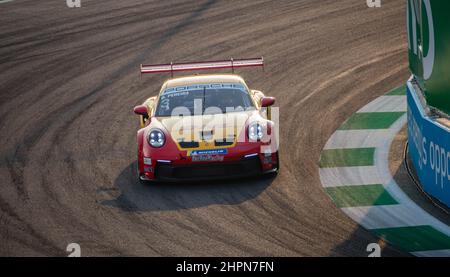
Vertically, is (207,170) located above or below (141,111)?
below

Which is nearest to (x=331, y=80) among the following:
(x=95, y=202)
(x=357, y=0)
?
(x=357, y=0)

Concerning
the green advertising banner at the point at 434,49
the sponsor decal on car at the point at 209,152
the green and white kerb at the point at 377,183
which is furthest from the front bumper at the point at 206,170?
the green advertising banner at the point at 434,49

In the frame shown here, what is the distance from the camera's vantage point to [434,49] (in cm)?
1148

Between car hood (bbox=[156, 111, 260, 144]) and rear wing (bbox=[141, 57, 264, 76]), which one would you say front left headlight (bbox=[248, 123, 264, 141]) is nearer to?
car hood (bbox=[156, 111, 260, 144])

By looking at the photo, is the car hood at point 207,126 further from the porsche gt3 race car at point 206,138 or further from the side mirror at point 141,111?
the side mirror at point 141,111

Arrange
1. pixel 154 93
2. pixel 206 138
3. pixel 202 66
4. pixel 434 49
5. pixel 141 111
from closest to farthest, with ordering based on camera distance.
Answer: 1. pixel 434 49
2. pixel 206 138
3. pixel 141 111
4. pixel 202 66
5. pixel 154 93

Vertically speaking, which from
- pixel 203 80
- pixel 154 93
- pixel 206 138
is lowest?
pixel 154 93

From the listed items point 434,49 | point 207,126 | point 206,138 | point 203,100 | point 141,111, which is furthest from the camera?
point 203,100

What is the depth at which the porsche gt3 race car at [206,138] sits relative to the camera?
12344 mm

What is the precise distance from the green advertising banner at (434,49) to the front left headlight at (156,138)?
3.29m

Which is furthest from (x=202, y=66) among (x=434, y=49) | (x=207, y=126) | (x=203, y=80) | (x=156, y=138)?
(x=434, y=49)

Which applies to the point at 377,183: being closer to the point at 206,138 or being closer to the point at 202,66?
the point at 206,138

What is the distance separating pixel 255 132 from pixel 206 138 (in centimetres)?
64

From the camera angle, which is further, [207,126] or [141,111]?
[141,111]
